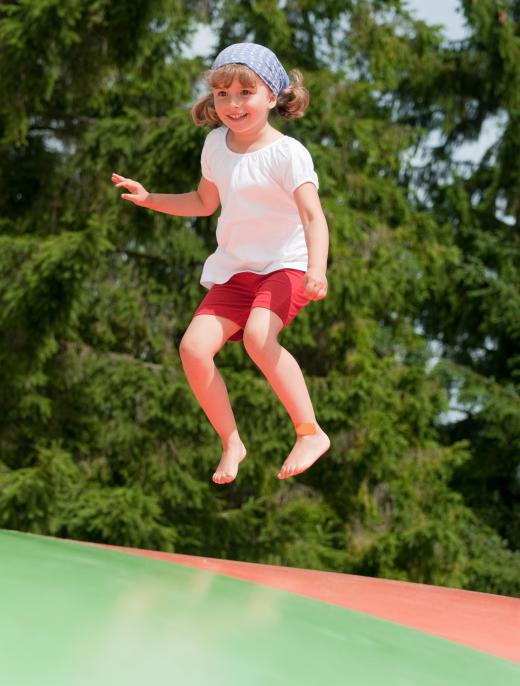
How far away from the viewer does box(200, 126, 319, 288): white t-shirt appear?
3371mm

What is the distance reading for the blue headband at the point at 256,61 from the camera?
3.27m

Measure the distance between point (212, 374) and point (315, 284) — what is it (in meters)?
0.57

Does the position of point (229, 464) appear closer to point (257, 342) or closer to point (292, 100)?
point (257, 342)

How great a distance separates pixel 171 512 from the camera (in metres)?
10.5

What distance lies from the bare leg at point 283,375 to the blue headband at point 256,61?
687mm

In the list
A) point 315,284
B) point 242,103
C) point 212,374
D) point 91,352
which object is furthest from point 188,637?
point 91,352

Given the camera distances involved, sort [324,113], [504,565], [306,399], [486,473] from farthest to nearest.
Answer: [486,473] → [504,565] → [324,113] → [306,399]

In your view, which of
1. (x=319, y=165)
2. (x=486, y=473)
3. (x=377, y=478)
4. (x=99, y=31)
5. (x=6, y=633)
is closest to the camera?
(x=6, y=633)

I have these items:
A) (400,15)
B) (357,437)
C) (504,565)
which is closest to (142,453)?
(357,437)

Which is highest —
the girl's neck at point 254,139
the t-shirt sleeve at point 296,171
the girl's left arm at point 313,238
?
the girl's neck at point 254,139

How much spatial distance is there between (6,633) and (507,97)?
42.6ft

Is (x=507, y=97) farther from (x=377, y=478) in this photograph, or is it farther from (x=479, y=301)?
(x=377, y=478)

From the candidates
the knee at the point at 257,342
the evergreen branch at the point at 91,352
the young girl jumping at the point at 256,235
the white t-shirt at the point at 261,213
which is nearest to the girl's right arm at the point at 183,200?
the young girl jumping at the point at 256,235

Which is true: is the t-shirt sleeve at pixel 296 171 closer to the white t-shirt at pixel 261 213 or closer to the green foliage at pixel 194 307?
the white t-shirt at pixel 261 213
